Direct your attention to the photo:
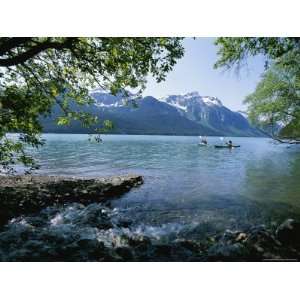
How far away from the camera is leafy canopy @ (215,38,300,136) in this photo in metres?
10.7

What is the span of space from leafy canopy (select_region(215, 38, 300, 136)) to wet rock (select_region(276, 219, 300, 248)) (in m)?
5.63

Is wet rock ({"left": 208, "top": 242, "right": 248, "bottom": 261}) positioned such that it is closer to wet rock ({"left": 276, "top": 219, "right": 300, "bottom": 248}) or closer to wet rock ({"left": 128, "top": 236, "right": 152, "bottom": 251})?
wet rock ({"left": 276, "top": 219, "right": 300, "bottom": 248})

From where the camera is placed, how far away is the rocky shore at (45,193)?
1187cm

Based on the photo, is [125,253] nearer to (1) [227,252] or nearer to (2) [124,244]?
(2) [124,244]

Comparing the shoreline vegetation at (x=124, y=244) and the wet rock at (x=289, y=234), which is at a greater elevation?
the wet rock at (x=289, y=234)

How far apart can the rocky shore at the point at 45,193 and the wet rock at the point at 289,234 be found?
815cm

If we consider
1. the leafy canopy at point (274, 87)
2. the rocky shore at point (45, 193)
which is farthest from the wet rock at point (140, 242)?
the leafy canopy at point (274, 87)

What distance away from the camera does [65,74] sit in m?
11.9

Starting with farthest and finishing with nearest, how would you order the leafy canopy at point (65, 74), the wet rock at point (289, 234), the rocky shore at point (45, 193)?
the rocky shore at point (45, 193) → the leafy canopy at point (65, 74) → the wet rock at point (289, 234)

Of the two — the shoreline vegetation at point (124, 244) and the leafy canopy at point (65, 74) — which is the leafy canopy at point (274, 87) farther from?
the shoreline vegetation at point (124, 244)

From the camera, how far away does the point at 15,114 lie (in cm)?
1016

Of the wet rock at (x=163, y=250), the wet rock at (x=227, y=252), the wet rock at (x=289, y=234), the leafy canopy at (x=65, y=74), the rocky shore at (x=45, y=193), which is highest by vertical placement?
the leafy canopy at (x=65, y=74)
